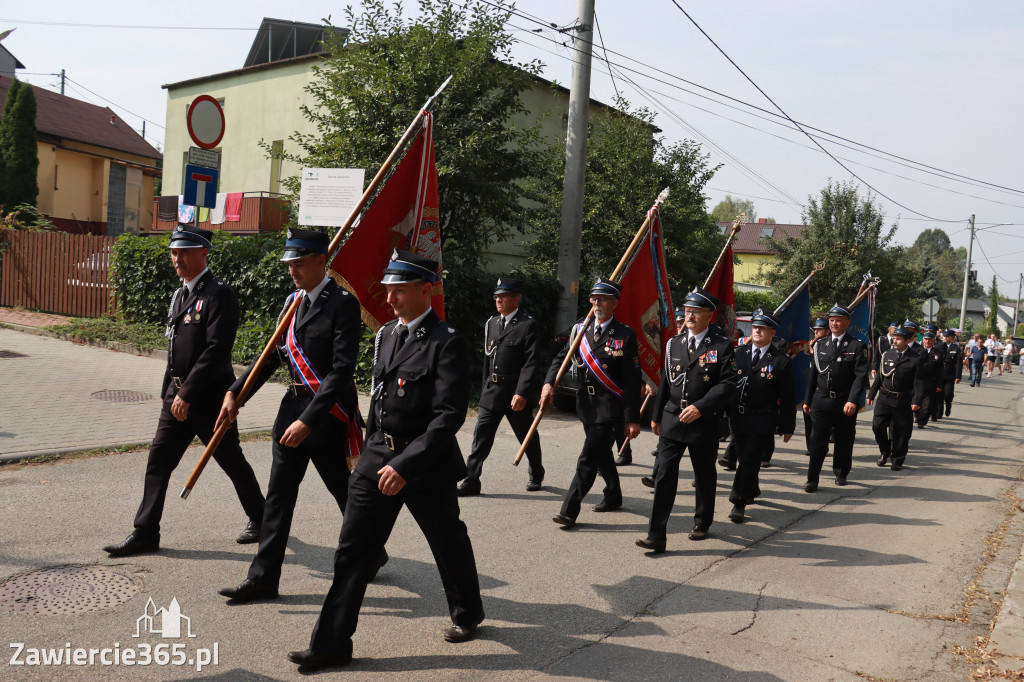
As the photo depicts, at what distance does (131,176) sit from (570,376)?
34.9 meters

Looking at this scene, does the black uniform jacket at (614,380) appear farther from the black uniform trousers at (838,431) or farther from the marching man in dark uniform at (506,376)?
the black uniform trousers at (838,431)

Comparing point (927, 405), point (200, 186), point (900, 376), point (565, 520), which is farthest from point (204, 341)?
point (927, 405)

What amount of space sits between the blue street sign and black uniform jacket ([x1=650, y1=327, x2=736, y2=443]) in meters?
6.13

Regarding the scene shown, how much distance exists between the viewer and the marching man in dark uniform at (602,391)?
21.2ft

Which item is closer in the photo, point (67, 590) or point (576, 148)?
point (67, 590)

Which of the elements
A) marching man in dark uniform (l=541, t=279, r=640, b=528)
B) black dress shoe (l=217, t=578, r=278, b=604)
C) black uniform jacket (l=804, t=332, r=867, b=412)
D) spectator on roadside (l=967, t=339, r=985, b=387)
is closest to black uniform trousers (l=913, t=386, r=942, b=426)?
black uniform jacket (l=804, t=332, r=867, b=412)

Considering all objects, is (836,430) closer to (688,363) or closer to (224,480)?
(688,363)

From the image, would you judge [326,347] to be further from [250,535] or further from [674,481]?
[674,481]

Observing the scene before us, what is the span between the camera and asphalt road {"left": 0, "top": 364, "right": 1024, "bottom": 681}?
12.9 ft

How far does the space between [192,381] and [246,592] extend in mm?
1382

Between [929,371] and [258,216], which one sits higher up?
[258,216]

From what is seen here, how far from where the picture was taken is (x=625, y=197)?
17531mm

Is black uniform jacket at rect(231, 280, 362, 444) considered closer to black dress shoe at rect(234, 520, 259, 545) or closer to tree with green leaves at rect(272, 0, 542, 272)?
black dress shoe at rect(234, 520, 259, 545)

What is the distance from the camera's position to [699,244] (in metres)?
19.3
